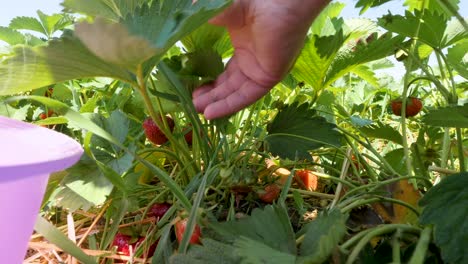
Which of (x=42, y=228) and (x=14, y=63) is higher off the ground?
(x=14, y=63)

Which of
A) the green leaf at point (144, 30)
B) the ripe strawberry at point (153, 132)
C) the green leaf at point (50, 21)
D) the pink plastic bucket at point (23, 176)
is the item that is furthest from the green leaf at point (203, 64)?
the green leaf at point (50, 21)

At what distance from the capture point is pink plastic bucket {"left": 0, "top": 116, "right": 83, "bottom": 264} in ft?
1.10

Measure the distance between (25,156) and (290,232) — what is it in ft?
0.67

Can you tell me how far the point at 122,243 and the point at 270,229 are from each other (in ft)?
1.10

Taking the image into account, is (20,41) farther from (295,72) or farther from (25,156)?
(25,156)

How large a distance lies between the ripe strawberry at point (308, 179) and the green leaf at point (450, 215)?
43 centimetres

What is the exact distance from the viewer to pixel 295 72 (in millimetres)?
883

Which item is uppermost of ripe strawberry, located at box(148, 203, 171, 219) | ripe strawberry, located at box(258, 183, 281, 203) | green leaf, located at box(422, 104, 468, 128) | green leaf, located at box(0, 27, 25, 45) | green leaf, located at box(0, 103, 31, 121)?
green leaf, located at box(422, 104, 468, 128)

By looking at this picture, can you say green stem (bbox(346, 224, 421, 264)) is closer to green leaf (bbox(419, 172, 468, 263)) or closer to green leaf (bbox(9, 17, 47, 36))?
green leaf (bbox(419, 172, 468, 263))

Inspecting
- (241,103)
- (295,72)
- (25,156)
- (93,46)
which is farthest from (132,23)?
(295,72)

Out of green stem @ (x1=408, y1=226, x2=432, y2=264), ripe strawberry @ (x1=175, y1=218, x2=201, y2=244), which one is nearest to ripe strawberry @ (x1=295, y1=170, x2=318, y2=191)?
ripe strawberry @ (x1=175, y1=218, x2=201, y2=244)

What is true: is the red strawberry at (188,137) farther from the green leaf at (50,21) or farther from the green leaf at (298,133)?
the green leaf at (50,21)

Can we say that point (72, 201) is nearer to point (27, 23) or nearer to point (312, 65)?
point (312, 65)

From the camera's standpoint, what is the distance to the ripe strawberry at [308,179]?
2.94 ft
